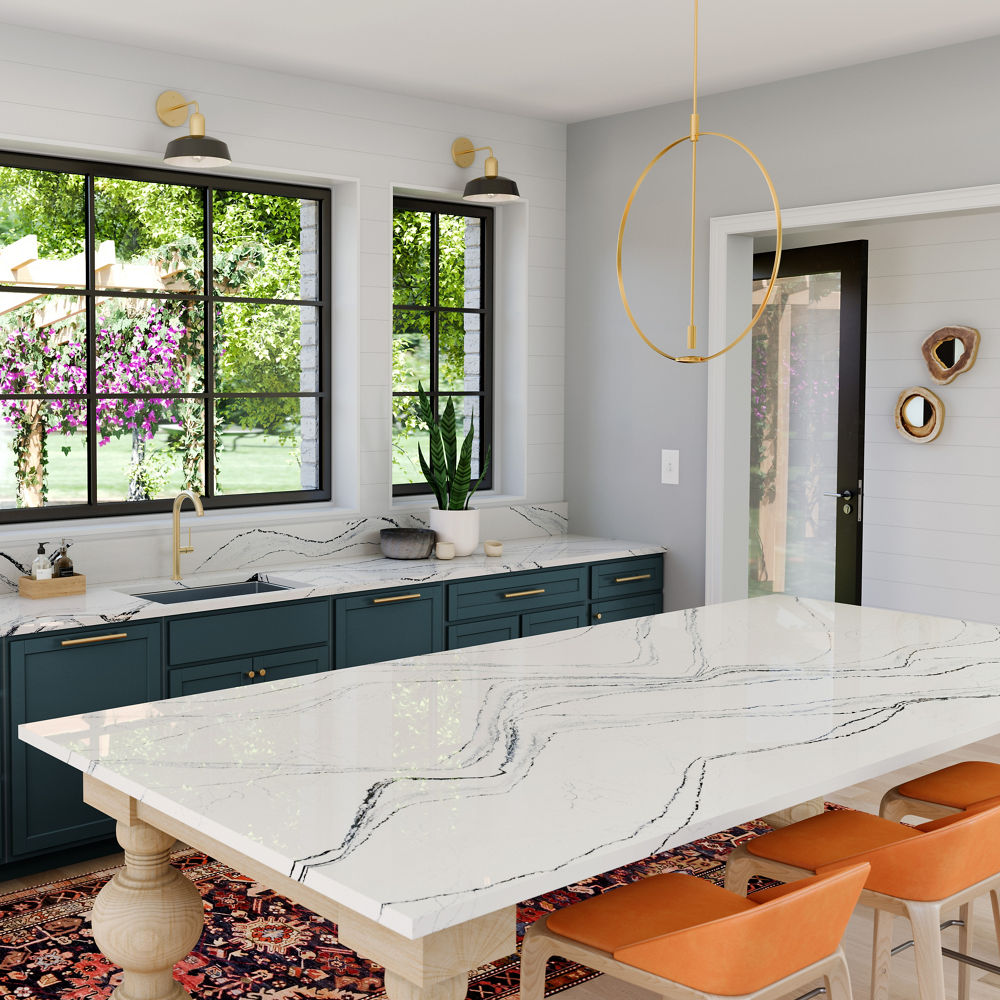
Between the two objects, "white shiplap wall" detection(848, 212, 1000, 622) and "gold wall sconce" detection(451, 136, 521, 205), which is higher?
"gold wall sconce" detection(451, 136, 521, 205)

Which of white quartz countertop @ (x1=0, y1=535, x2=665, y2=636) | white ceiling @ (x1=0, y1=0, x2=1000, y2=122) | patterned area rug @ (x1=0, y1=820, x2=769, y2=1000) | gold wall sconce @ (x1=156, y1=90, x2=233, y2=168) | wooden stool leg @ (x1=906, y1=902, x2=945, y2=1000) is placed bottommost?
patterned area rug @ (x1=0, y1=820, x2=769, y2=1000)

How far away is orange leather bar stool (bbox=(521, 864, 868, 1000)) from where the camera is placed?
5.93 feet

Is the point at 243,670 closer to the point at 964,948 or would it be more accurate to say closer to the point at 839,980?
the point at 964,948

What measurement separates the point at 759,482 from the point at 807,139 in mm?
2138

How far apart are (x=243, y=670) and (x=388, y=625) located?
23.7 inches

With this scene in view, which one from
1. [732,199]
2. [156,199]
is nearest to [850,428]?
[732,199]

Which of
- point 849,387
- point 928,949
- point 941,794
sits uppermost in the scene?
point 849,387

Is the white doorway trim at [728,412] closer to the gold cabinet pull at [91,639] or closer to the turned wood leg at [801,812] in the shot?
the turned wood leg at [801,812]

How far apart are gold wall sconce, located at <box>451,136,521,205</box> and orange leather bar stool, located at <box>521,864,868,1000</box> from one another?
350cm

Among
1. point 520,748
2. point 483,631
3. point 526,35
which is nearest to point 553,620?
point 483,631

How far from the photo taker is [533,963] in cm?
212

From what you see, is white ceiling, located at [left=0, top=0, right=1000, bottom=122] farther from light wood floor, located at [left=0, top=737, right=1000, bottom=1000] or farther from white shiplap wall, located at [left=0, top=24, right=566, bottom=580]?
light wood floor, located at [left=0, top=737, right=1000, bottom=1000]

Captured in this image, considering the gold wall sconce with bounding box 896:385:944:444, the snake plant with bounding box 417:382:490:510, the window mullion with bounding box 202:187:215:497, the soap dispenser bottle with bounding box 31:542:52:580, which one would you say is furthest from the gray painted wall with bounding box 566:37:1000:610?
the soap dispenser bottle with bounding box 31:542:52:580

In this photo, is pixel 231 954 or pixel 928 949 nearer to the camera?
pixel 928 949
